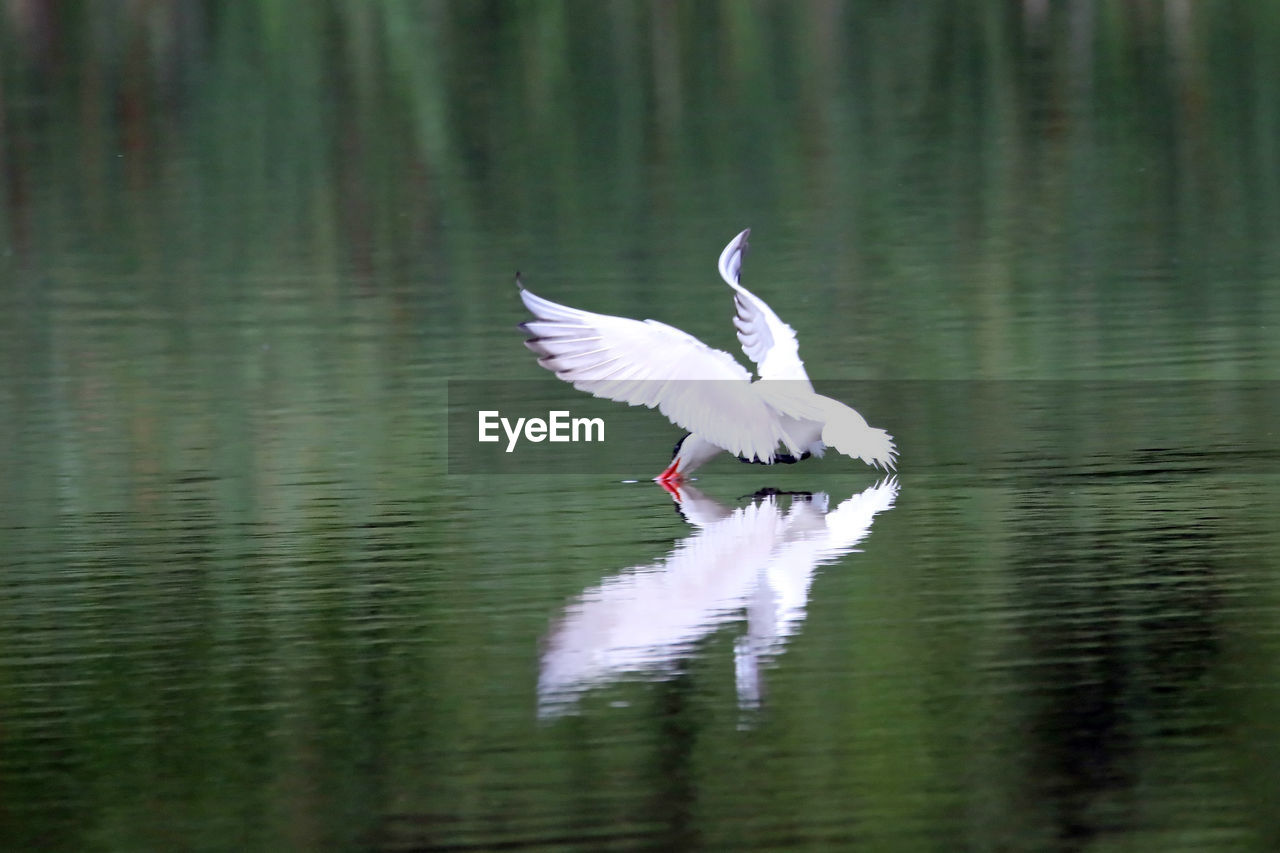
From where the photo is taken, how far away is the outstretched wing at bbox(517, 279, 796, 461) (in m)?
10.4

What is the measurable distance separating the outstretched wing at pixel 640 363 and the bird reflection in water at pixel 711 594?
1.58 feet

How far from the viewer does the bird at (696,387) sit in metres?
10.4

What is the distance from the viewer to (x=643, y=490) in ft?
35.7

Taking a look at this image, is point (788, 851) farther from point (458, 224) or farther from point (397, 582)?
point (458, 224)

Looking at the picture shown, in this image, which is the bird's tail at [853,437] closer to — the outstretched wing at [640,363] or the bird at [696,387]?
the bird at [696,387]

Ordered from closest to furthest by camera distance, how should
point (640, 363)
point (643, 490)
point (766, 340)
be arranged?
point (640, 363) → point (643, 490) → point (766, 340)

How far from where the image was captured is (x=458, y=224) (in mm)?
20188

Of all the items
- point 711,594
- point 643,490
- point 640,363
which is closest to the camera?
point 711,594

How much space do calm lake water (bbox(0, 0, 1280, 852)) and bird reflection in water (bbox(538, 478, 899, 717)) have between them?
3cm

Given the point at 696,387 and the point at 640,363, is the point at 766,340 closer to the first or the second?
the point at 696,387

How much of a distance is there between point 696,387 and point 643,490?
67cm

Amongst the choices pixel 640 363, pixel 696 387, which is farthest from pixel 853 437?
pixel 640 363

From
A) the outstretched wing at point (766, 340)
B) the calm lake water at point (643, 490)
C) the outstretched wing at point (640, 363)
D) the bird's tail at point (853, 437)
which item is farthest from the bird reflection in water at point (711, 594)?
the outstretched wing at point (766, 340)

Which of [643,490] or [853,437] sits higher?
[853,437]
